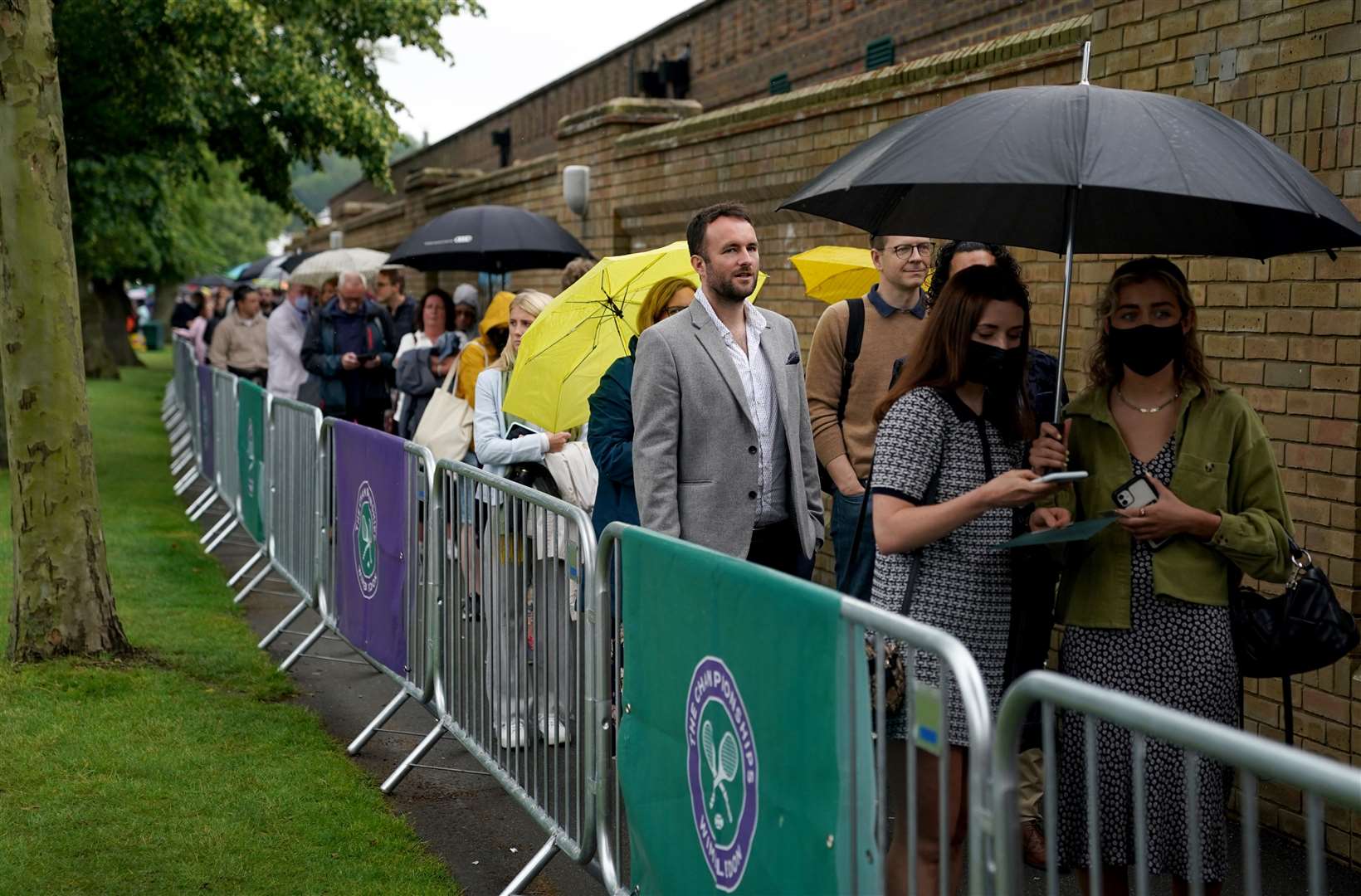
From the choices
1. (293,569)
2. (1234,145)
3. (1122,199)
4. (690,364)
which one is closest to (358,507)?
(293,569)

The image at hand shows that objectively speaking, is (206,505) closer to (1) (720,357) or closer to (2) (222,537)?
(2) (222,537)

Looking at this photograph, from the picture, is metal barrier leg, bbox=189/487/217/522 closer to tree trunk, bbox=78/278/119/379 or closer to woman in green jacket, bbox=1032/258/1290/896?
woman in green jacket, bbox=1032/258/1290/896

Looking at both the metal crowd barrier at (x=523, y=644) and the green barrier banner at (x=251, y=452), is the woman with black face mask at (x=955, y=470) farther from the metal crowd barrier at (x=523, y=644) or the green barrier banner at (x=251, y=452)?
the green barrier banner at (x=251, y=452)

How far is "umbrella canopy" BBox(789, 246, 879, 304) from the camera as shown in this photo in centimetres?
739

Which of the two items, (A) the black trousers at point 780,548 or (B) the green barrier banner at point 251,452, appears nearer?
(A) the black trousers at point 780,548

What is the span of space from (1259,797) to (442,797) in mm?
2987

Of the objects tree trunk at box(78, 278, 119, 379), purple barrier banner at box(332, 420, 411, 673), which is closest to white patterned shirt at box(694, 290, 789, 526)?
purple barrier banner at box(332, 420, 411, 673)

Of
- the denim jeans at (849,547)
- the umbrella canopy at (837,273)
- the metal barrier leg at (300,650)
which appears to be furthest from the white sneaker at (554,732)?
the metal barrier leg at (300,650)

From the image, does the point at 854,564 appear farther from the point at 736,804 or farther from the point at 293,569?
the point at 293,569

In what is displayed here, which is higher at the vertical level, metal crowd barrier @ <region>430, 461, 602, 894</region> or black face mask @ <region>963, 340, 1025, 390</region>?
black face mask @ <region>963, 340, 1025, 390</region>

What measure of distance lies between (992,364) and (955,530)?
41 cm

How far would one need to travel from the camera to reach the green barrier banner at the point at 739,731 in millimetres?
2801

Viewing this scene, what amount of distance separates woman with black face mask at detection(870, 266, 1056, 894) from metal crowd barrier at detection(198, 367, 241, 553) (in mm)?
8174

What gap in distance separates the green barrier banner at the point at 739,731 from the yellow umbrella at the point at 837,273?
3.73 metres
